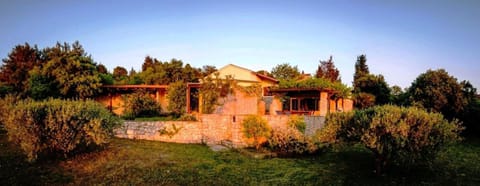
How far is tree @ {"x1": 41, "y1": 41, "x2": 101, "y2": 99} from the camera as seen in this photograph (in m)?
21.0

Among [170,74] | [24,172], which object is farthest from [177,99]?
[24,172]

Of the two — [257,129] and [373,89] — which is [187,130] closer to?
[257,129]

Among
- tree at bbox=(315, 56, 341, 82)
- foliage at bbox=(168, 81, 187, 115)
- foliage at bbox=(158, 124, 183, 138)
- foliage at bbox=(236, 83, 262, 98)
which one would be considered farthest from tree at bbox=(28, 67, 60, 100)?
tree at bbox=(315, 56, 341, 82)

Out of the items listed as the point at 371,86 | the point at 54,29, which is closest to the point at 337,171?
the point at 54,29

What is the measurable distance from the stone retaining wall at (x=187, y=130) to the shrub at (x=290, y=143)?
7.45 feet

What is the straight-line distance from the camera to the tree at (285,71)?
1617 inches

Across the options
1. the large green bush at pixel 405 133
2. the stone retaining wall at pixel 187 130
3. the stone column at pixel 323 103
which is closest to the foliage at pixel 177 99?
the stone retaining wall at pixel 187 130

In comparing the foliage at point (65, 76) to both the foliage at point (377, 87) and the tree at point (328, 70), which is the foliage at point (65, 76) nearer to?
the foliage at point (377, 87)

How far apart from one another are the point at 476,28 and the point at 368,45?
5.93 m

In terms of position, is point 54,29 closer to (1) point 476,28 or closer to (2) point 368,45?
(2) point 368,45

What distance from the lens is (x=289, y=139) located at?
41.3 ft

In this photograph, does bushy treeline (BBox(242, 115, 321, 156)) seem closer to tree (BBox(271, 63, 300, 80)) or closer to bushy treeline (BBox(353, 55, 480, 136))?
bushy treeline (BBox(353, 55, 480, 136))

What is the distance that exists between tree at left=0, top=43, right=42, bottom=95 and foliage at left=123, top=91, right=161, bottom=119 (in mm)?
13594

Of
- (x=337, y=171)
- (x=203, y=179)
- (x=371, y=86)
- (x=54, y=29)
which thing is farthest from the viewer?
(x=371, y=86)
